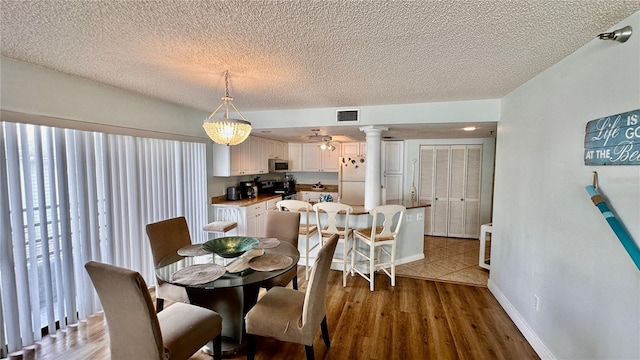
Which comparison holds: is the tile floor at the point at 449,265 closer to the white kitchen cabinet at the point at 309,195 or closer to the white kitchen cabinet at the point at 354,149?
the white kitchen cabinet at the point at 354,149

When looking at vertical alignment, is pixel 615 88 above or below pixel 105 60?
below

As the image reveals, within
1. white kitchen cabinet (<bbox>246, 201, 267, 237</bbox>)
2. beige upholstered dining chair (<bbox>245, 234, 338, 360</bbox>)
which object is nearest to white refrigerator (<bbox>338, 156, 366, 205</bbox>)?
white kitchen cabinet (<bbox>246, 201, 267, 237</bbox>)

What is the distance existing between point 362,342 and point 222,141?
2076 millimetres

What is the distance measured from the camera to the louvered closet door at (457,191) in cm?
540

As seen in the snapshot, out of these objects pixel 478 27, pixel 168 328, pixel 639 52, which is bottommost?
pixel 168 328

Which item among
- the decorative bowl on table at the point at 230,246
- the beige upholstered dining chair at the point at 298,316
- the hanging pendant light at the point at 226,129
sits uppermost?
the hanging pendant light at the point at 226,129

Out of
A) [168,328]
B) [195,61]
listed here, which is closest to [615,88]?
[195,61]

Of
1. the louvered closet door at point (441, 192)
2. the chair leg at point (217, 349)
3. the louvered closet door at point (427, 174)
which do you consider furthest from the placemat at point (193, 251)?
the louvered closet door at point (441, 192)

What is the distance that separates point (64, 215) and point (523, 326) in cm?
422

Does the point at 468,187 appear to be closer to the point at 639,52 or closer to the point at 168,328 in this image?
the point at 639,52

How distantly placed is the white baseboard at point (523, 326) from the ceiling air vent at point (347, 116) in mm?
2621

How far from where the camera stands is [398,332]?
2445 mm

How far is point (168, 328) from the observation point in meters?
1.70

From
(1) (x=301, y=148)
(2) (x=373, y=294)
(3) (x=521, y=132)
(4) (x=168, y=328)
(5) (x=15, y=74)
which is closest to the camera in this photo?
(4) (x=168, y=328)
